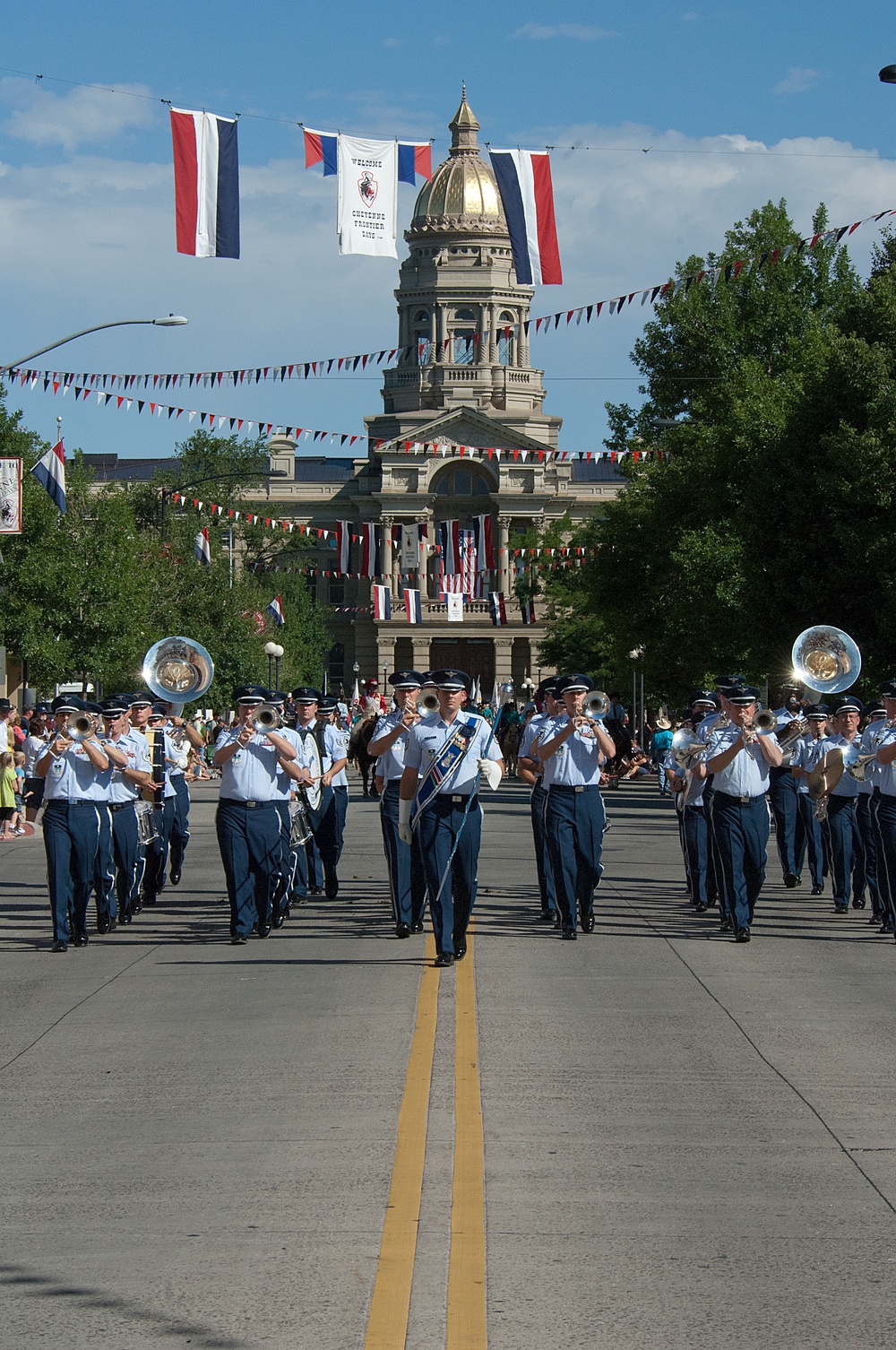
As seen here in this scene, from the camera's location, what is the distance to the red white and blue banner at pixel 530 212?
88.4 feet

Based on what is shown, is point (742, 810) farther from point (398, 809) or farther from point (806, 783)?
point (806, 783)

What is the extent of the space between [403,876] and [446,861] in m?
1.62

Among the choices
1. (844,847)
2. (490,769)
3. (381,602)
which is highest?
(381,602)

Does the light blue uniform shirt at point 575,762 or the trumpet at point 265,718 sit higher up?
the trumpet at point 265,718

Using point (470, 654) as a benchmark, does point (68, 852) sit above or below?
below

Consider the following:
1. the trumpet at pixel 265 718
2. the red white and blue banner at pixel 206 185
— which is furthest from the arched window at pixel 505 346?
the trumpet at pixel 265 718

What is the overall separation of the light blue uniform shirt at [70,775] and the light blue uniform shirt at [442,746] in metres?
2.48

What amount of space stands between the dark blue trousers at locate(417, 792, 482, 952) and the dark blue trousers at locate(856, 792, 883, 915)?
156 inches

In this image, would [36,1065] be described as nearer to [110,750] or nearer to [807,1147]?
[807,1147]

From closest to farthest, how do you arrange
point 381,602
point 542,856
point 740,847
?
point 740,847, point 542,856, point 381,602

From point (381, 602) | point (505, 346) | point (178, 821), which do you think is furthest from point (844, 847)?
point (505, 346)

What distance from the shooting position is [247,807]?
13.3 meters

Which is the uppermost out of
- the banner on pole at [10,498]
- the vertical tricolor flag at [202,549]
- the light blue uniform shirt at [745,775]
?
the vertical tricolor flag at [202,549]

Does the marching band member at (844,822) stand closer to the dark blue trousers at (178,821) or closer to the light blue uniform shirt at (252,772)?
the light blue uniform shirt at (252,772)
